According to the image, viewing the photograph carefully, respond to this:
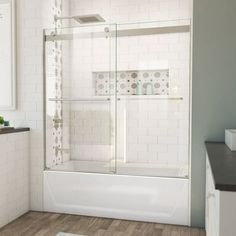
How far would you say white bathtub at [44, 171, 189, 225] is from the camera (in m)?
3.03

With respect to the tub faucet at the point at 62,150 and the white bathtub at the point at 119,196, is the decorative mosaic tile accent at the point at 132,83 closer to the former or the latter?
the tub faucet at the point at 62,150

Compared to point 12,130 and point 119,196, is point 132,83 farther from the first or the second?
point 12,130

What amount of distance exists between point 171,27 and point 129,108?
1.07 m

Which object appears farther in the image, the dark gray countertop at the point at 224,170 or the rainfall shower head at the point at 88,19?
the rainfall shower head at the point at 88,19

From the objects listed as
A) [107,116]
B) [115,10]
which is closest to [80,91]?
[107,116]

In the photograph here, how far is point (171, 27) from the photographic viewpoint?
324 cm

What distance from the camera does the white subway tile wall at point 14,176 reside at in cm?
300

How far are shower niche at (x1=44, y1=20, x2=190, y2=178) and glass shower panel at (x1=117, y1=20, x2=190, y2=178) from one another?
1cm

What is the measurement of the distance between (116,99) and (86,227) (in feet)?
4.99

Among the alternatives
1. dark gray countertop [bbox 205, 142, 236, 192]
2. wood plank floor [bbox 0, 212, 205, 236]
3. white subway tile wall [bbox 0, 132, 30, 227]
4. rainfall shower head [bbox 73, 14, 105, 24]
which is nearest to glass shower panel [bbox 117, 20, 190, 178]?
rainfall shower head [bbox 73, 14, 105, 24]

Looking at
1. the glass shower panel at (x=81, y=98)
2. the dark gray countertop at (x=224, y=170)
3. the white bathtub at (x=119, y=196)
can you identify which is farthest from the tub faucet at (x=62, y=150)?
the dark gray countertop at (x=224, y=170)

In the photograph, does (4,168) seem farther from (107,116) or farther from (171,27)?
(171,27)

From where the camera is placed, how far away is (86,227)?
9.73 feet

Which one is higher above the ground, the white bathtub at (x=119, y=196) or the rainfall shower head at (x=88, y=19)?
the rainfall shower head at (x=88, y=19)
